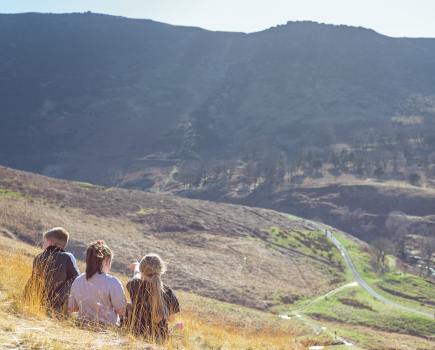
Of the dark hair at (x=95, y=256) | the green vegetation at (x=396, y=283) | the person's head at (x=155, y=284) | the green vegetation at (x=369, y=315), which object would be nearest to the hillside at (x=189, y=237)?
the green vegetation at (x=369, y=315)

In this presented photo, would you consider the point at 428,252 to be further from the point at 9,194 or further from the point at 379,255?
the point at 9,194

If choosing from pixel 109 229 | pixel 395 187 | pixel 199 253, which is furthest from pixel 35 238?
pixel 395 187

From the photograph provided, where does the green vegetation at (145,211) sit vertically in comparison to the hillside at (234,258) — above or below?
above

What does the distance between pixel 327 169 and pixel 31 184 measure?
392ft

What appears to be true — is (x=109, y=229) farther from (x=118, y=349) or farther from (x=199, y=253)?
(x=118, y=349)

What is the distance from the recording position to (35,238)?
4347 centimetres

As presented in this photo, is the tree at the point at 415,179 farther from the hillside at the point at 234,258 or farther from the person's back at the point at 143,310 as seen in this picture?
the person's back at the point at 143,310

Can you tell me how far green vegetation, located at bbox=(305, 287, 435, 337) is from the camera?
144 feet

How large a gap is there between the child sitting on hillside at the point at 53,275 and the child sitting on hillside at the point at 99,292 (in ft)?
1.46

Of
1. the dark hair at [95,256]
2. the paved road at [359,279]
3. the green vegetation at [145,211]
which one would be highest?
the dark hair at [95,256]

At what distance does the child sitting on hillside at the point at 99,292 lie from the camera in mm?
8281

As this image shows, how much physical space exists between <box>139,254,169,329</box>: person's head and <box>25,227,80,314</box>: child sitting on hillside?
1527 millimetres

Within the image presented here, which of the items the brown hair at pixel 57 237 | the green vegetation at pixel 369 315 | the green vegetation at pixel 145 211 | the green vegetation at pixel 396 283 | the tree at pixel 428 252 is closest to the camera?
the brown hair at pixel 57 237

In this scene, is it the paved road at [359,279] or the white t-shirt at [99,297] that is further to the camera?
the paved road at [359,279]
